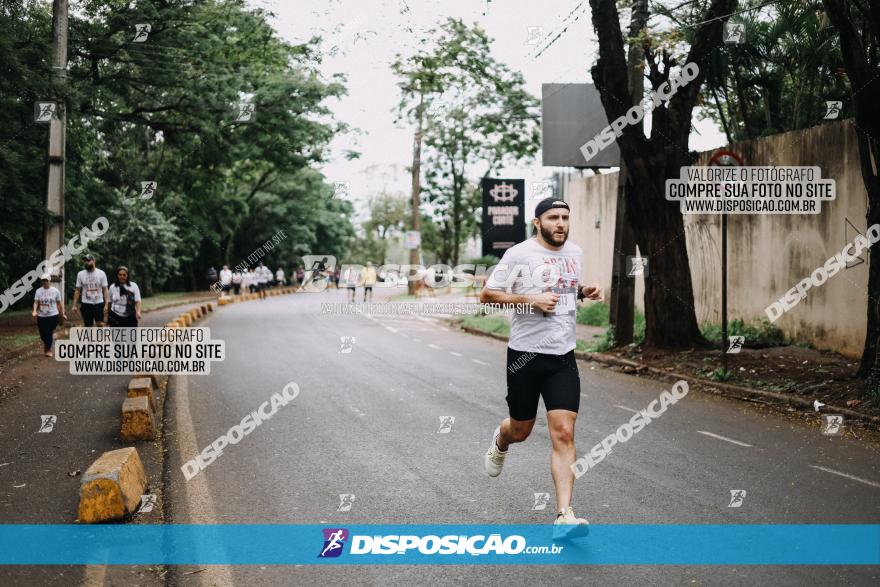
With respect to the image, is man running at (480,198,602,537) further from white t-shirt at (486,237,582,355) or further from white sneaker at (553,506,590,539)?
white sneaker at (553,506,590,539)

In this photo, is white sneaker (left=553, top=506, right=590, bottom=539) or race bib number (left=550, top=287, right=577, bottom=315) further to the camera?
race bib number (left=550, top=287, right=577, bottom=315)

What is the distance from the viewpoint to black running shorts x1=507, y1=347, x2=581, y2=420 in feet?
18.1

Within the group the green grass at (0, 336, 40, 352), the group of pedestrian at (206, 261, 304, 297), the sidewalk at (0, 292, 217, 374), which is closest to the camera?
the sidewalk at (0, 292, 217, 374)

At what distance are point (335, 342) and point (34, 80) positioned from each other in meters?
8.12

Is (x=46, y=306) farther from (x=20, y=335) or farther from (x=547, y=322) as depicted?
(x=547, y=322)

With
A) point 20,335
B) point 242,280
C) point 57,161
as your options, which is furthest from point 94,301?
point 242,280

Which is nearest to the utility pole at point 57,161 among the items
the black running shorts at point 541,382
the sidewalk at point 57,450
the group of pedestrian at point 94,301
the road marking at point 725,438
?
the group of pedestrian at point 94,301

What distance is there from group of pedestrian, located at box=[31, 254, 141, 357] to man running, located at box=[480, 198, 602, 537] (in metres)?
9.66

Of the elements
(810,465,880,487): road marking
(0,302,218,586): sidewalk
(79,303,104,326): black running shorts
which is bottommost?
(0,302,218,586): sidewalk

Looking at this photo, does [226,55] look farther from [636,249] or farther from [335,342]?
[636,249]

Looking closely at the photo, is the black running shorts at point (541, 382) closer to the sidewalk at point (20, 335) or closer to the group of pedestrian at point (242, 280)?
the sidewalk at point (20, 335)

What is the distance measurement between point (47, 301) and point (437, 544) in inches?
472

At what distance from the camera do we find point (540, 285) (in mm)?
5637

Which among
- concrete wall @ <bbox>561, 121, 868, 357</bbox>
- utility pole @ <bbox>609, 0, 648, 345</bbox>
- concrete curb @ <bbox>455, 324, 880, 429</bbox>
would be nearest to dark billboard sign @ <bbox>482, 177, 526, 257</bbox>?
concrete wall @ <bbox>561, 121, 868, 357</bbox>
